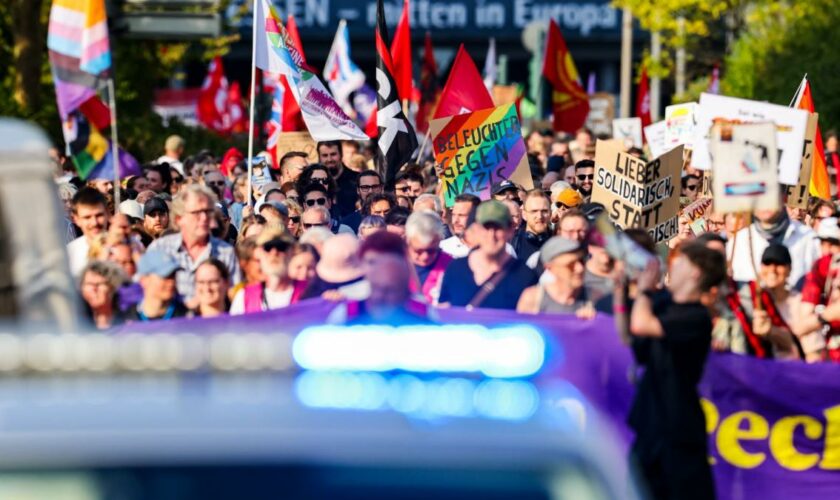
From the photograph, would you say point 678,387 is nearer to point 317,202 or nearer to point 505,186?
point 317,202

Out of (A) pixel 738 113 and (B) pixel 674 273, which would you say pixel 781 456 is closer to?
(B) pixel 674 273

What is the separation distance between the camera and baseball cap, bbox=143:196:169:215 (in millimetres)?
11992

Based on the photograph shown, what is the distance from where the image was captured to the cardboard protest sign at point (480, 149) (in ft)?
47.0

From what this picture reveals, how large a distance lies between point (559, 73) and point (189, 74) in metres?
45.0

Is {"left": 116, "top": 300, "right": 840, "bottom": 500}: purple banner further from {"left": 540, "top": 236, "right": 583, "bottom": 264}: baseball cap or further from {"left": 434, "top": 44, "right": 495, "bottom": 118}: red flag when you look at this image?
{"left": 434, "top": 44, "right": 495, "bottom": 118}: red flag

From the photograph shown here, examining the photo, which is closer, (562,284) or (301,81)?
(562,284)

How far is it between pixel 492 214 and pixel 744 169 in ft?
3.82

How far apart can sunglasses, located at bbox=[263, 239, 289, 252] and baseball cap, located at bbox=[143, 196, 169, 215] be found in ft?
12.3

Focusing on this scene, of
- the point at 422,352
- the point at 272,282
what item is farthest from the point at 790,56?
the point at 422,352

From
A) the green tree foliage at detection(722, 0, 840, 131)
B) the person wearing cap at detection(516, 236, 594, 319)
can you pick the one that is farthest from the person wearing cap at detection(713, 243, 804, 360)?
the green tree foliage at detection(722, 0, 840, 131)

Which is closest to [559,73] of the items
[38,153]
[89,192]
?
[89,192]

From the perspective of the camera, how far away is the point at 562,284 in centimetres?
→ 791

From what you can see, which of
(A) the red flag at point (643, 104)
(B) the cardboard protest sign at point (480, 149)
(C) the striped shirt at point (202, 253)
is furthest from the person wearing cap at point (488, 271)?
(A) the red flag at point (643, 104)

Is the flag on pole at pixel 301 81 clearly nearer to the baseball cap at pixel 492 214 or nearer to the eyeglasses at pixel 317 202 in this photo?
the eyeglasses at pixel 317 202
